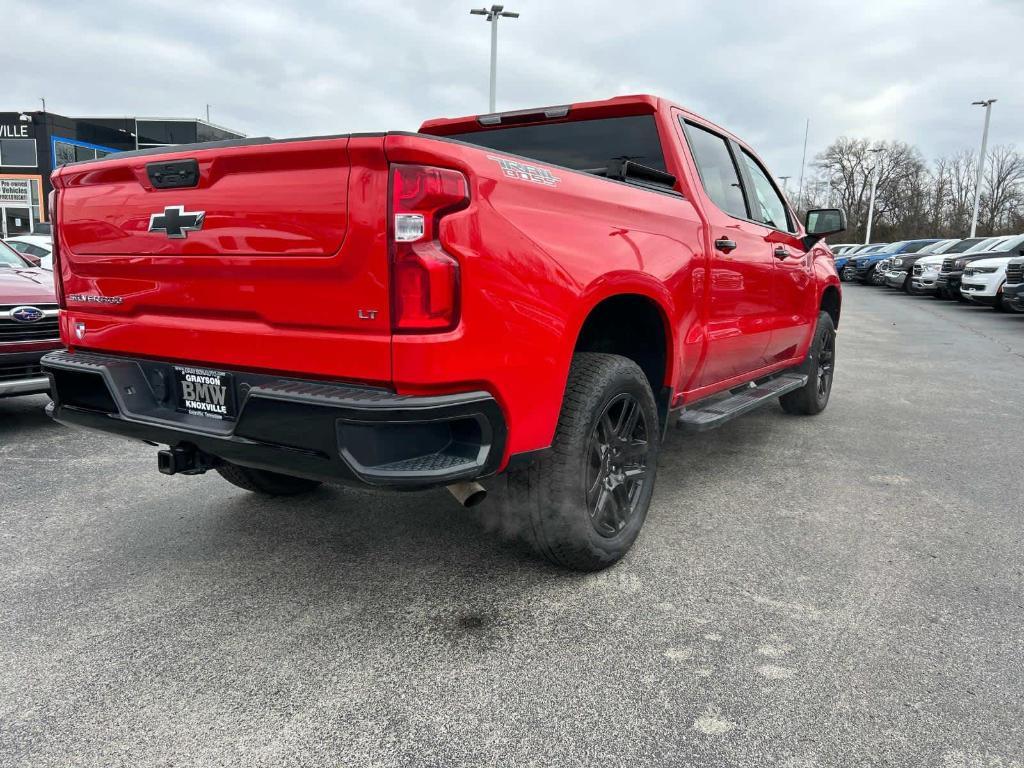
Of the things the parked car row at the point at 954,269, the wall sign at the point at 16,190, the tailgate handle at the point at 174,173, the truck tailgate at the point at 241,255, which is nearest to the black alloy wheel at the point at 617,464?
the truck tailgate at the point at 241,255

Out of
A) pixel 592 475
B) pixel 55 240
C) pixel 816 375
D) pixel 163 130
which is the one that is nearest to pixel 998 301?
pixel 816 375

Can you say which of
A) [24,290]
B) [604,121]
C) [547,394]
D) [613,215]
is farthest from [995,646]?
[24,290]

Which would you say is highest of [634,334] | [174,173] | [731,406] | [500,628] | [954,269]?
[174,173]

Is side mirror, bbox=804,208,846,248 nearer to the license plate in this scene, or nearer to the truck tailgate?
the truck tailgate

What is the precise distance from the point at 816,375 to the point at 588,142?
302 centimetres

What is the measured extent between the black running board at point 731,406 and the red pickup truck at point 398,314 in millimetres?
29

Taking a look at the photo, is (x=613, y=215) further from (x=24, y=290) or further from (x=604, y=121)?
(x=24, y=290)

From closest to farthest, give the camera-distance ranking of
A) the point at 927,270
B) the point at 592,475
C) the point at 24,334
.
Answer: the point at 592,475
the point at 24,334
the point at 927,270

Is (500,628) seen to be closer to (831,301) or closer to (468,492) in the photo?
(468,492)

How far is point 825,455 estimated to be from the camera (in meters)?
4.71

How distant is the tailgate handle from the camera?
235cm

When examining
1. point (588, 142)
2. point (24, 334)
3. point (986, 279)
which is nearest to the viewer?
point (588, 142)

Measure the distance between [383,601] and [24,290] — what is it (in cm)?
391

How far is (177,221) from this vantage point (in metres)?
2.40
